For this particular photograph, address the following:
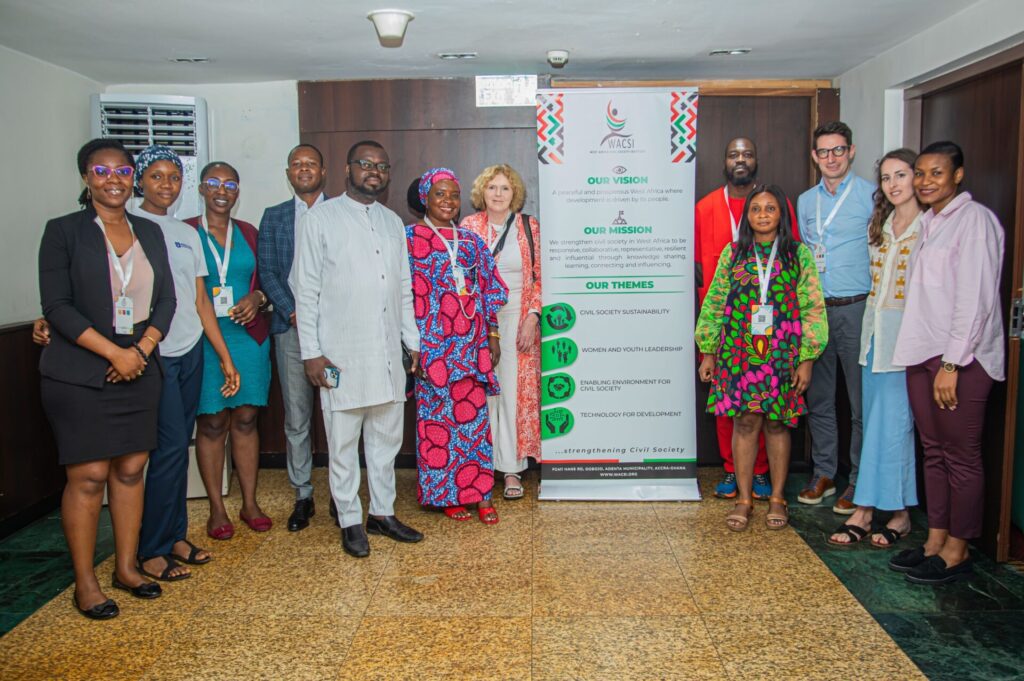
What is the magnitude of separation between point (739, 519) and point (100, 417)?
2.75 m

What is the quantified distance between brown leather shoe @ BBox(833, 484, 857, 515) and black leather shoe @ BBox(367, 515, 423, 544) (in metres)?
2.06

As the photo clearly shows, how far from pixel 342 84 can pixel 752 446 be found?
316cm

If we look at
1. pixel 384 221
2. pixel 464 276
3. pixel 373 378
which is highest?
pixel 384 221

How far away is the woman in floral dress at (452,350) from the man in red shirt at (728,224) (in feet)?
3.87

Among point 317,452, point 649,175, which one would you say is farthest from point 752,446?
point 317,452

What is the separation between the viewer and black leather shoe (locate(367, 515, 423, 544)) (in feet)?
12.7

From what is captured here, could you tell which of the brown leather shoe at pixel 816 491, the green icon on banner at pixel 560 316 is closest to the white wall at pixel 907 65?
the brown leather shoe at pixel 816 491

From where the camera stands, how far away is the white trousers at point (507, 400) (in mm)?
4375

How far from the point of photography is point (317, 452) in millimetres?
5426

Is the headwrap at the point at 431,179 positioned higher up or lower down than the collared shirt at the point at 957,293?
higher up

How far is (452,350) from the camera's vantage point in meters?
3.97

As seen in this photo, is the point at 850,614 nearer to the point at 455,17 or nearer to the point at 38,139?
the point at 455,17

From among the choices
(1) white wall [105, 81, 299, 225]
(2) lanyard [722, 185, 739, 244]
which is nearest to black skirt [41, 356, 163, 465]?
(1) white wall [105, 81, 299, 225]

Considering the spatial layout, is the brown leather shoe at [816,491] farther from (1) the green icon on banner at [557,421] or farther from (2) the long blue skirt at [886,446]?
(1) the green icon on banner at [557,421]
